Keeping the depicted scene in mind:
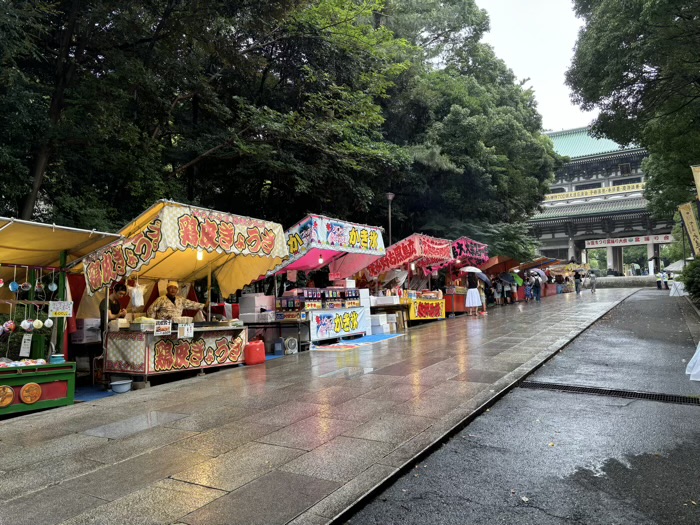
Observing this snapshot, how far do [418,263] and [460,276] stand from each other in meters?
5.09

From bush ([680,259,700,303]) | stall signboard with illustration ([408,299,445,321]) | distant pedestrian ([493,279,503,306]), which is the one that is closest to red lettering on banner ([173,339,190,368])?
stall signboard with illustration ([408,299,445,321])

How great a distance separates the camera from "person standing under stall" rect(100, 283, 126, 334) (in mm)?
8102

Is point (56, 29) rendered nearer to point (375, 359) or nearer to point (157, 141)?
point (157, 141)

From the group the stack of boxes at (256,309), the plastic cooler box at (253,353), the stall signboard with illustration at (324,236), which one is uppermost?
the stall signboard with illustration at (324,236)

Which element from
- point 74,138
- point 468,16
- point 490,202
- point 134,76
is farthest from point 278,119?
point 468,16

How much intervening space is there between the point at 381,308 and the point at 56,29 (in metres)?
11.7

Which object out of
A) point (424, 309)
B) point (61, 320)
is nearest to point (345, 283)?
point (424, 309)

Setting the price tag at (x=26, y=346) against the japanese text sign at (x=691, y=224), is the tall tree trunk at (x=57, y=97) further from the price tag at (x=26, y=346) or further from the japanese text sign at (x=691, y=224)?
the japanese text sign at (x=691, y=224)

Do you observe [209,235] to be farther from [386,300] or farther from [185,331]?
[386,300]

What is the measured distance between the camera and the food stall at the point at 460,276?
19.9m

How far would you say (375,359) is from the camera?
30.6ft

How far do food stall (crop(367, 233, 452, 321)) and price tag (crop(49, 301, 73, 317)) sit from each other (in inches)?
416

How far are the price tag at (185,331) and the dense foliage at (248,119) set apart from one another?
4355 millimetres

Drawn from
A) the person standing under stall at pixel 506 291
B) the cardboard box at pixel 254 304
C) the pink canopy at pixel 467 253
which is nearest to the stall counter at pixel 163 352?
the cardboard box at pixel 254 304
